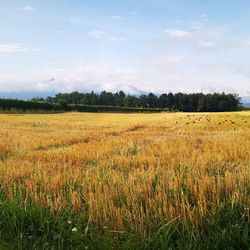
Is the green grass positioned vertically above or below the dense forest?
below

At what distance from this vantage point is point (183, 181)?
6.82 m

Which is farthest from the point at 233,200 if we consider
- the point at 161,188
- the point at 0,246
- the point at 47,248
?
the point at 0,246

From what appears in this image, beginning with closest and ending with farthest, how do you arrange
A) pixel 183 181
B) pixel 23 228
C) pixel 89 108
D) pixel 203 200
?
pixel 23 228 < pixel 203 200 < pixel 183 181 < pixel 89 108

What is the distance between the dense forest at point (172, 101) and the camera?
133 m

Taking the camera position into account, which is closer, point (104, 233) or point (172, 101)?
point (104, 233)

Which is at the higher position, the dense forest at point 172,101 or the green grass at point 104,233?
the dense forest at point 172,101

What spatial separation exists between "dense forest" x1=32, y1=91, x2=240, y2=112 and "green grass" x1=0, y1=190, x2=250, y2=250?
113509mm

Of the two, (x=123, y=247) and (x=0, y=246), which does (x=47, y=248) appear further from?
(x=123, y=247)

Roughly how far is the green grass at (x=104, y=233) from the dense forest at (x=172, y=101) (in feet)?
372

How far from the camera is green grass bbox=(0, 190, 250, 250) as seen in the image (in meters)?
4.68

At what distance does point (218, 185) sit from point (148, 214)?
144 centimetres

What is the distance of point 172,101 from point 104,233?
150 metres

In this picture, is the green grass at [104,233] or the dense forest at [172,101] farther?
the dense forest at [172,101]

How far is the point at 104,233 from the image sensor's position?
519 cm
